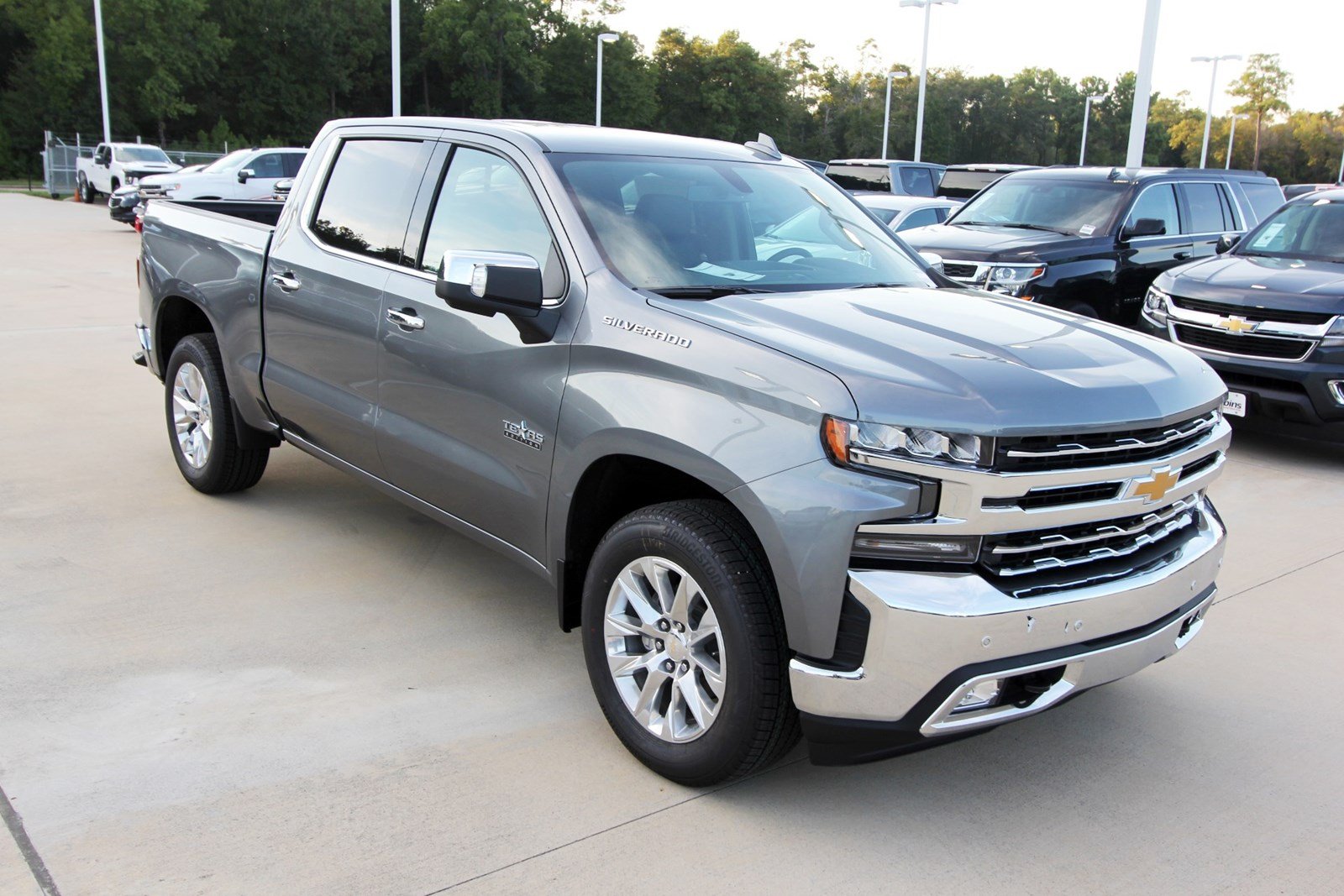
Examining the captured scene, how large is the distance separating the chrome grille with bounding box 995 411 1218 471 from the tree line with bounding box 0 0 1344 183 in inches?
2084

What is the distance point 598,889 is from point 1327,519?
5.09 m

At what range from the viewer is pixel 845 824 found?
3.17 metres

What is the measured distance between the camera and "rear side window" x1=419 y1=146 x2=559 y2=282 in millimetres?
3850

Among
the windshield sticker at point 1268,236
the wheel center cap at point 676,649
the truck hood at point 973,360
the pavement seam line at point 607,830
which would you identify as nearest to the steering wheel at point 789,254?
the truck hood at point 973,360

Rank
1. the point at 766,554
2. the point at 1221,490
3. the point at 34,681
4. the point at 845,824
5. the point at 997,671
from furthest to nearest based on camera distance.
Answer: the point at 1221,490, the point at 34,681, the point at 845,824, the point at 766,554, the point at 997,671

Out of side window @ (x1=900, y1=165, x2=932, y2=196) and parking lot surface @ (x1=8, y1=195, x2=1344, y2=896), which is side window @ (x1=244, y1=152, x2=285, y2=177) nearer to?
side window @ (x1=900, y1=165, x2=932, y2=196)

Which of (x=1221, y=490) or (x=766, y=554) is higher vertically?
(x=766, y=554)

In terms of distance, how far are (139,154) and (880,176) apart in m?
20.4

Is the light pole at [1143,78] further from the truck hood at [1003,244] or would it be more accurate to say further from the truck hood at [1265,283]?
the truck hood at [1265,283]

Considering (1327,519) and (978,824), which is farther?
(1327,519)

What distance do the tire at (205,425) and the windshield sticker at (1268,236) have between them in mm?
7315

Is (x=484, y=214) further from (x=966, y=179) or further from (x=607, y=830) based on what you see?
(x=966, y=179)

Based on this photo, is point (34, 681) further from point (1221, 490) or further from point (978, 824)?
point (1221, 490)

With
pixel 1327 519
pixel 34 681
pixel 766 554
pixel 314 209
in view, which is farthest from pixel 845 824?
pixel 1327 519
